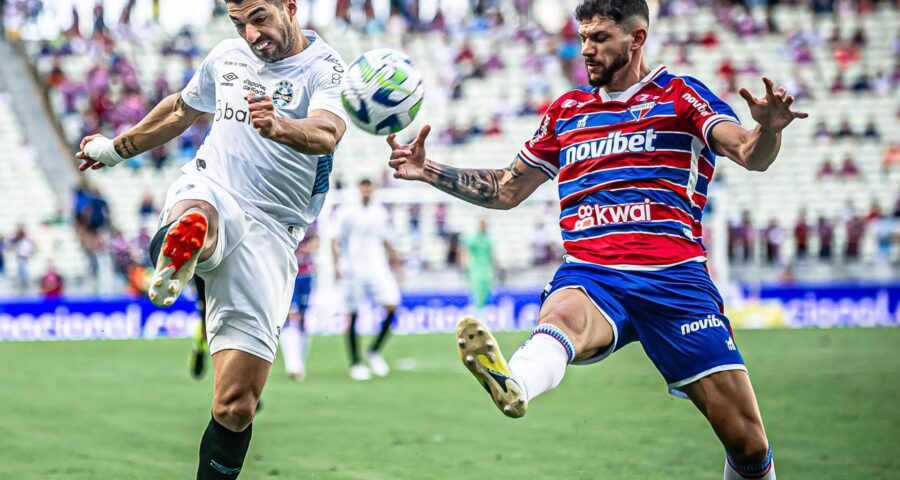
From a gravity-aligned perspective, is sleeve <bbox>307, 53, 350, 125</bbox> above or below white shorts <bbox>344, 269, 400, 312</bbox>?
above

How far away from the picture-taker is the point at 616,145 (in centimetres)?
586

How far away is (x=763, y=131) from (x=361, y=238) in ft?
37.2

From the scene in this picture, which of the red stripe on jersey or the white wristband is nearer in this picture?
the red stripe on jersey

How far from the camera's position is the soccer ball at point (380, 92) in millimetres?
5957

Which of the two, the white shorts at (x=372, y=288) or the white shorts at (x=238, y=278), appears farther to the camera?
the white shorts at (x=372, y=288)

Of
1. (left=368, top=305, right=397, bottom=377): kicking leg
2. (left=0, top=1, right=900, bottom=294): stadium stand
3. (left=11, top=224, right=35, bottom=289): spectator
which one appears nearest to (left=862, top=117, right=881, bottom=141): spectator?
(left=0, top=1, right=900, bottom=294): stadium stand

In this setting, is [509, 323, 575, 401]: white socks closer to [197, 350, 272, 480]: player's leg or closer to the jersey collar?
the jersey collar

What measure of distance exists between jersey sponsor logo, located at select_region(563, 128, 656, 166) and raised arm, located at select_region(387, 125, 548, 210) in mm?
503

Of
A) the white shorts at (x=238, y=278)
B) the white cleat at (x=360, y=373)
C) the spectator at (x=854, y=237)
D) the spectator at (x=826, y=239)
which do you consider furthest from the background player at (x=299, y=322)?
the spectator at (x=854, y=237)

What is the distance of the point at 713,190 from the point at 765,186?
11.9 feet

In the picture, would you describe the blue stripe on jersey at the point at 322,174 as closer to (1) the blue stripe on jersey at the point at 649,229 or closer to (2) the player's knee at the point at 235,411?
(2) the player's knee at the point at 235,411

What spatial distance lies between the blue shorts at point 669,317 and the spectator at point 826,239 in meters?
21.4

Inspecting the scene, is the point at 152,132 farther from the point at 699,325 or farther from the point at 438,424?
the point at 438,424

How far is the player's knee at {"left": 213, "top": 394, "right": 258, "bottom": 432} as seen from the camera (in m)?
5.86
